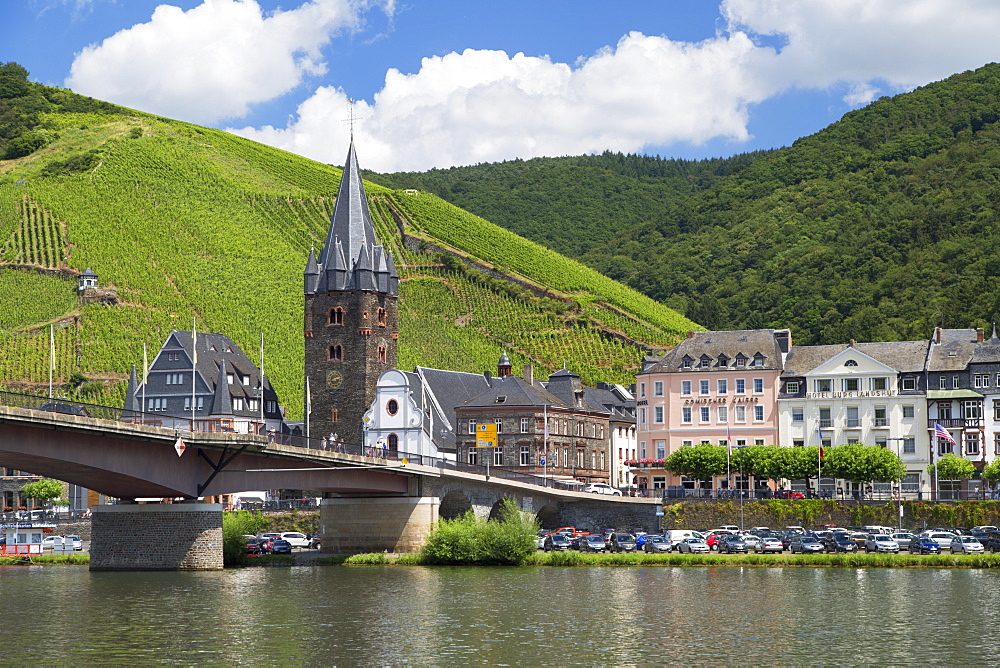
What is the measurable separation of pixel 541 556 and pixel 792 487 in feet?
102

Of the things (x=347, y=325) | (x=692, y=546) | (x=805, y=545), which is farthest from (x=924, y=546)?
(x=347, y=325)

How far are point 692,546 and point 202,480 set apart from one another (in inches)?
1041

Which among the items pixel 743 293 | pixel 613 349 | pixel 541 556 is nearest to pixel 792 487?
pixel 541 556

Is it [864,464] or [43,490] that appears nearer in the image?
[864,464]

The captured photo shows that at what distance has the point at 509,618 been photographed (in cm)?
4453

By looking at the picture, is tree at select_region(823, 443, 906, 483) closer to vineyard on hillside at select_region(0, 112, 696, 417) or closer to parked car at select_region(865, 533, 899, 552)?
parked car at select_region(865, 533, 899, 552)

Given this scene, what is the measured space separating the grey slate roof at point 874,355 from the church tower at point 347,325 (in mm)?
32404

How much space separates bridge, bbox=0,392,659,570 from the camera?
57.2 m

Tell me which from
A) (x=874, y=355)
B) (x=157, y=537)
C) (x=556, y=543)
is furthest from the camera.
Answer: (x=874, y=355)

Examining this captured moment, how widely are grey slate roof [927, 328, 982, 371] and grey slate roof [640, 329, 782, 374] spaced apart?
10993 mm

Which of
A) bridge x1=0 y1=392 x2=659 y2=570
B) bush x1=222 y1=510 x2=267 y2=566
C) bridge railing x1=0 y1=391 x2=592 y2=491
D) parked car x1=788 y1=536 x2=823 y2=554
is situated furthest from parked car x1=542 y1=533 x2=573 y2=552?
bush x1=222 y1=510 x2=267 y2=566

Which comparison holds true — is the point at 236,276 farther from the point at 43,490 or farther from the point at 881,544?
the point at 881,544

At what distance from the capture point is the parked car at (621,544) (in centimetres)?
7700

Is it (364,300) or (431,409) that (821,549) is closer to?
(431,409)
